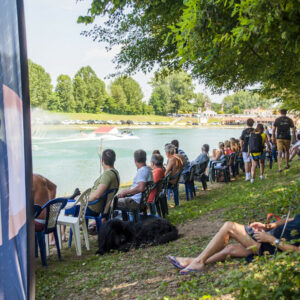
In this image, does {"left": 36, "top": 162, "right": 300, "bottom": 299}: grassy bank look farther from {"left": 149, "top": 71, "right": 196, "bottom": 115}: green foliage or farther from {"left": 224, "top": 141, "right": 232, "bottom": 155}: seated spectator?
{"left": 149, "top": 71, "right": 196, "bottom": 115}: green foliage

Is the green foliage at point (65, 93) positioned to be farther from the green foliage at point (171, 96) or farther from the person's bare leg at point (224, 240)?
the person's bare leg at point (224, 240)

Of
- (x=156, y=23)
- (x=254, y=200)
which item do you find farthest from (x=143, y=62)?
(x=254, y=200)

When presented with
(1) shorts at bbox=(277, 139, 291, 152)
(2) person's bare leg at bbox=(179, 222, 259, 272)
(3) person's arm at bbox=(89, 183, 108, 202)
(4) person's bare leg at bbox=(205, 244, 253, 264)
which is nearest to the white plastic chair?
(3) person's arm at bbox=(89, 183, 108, 202)

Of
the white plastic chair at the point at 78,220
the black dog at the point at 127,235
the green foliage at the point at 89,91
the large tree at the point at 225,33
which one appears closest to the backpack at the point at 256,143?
the large tree at the point at 225,33

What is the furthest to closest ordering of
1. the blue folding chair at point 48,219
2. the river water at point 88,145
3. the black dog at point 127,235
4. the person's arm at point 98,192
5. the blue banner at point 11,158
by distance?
the river water at point 88,145 < the person's arm at point 98,192 < the black dog at point 127,235 < the blue folding chair at point 48,219 < the blue banner at point 11,158

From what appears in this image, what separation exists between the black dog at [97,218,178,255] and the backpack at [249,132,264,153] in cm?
525

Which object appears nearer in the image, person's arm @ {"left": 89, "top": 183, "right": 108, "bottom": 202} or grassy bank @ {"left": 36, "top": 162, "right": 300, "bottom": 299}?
grassy bank @ {"left": 36, "top": 162, "right": 300, "bottom": 299}

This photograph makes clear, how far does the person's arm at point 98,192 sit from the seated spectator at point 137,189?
1.27ft

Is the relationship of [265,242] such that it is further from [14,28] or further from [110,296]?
[14,28]

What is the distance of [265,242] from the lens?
3.11 m

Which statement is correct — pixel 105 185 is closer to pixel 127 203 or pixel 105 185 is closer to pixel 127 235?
pixel 127 203

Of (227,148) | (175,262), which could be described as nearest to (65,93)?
(227,148)

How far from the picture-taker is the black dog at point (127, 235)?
4.68m

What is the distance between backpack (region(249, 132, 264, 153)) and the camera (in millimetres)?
9273
